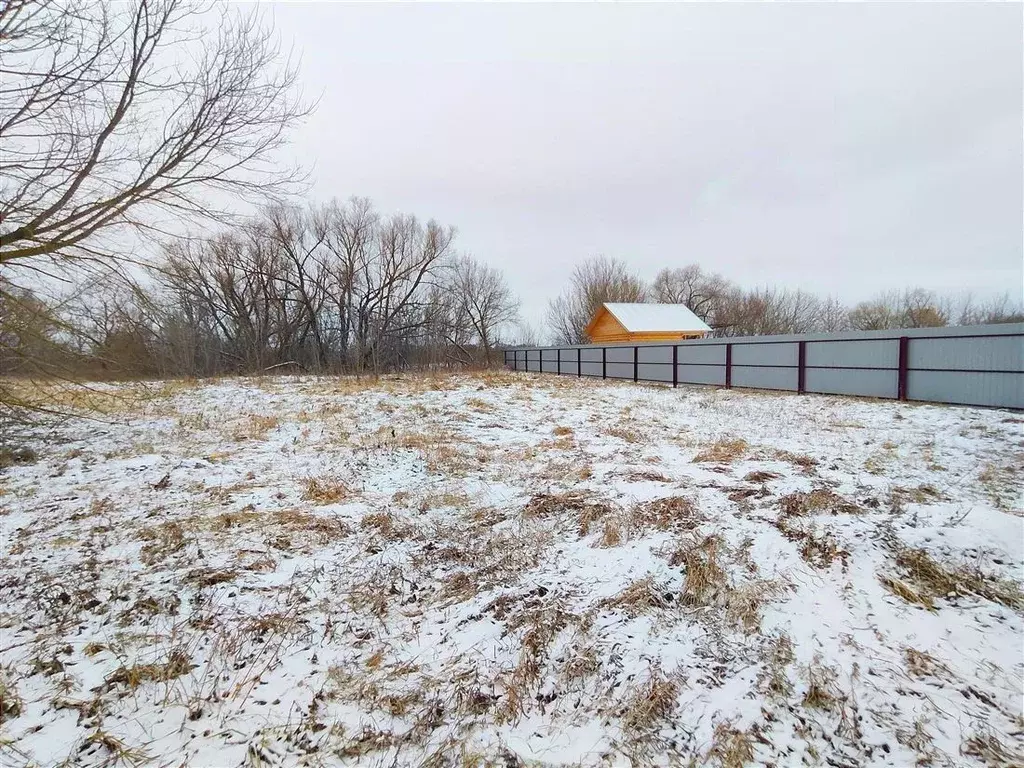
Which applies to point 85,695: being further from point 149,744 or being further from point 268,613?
point 268,613

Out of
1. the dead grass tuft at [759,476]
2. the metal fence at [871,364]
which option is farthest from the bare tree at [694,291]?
the dead grass tuft at [759,476]

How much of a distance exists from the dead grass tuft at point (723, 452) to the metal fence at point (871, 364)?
6.00 m

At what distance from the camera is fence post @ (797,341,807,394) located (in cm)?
1151

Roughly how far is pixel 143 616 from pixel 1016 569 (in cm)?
503

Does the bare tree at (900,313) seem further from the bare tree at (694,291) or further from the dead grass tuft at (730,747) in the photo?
the dead grass tuft at (730,747)

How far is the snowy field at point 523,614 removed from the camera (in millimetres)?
1778

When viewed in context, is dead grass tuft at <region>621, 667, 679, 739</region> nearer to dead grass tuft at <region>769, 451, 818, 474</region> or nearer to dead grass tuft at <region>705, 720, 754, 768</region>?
dead grass tuft at <region>705, 720, 754, 768</region>

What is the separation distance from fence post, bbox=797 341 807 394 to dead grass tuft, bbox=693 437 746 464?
6.86 meters

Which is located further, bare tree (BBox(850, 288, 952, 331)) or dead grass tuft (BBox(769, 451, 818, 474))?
bare tree (BBox(850, 288, 952, 331))

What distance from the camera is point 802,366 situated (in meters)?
11.6

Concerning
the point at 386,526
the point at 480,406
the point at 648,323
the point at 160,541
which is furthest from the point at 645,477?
the point at 648,323

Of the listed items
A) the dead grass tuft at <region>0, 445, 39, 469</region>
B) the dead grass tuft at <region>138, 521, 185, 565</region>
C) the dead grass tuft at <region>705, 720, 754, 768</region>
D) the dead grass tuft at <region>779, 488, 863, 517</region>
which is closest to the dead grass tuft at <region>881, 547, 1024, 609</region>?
the dead grass tuft at <region>779, 488, 863, 517</region>

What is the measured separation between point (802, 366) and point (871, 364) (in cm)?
151

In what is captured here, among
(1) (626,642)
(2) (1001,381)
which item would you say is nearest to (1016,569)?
(1) (626,642)
